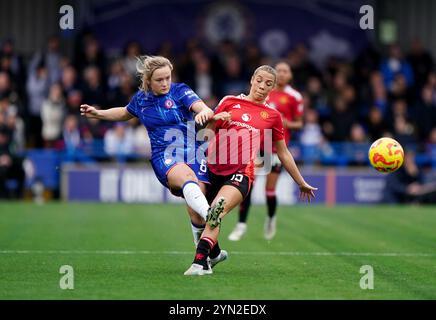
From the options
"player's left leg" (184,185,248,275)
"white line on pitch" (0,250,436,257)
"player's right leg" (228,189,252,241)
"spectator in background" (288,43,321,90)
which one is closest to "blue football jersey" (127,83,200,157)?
"player's left leg" (184,185,248,275)

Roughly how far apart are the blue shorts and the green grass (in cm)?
96

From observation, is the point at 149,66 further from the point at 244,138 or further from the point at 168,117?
the point at 244,138

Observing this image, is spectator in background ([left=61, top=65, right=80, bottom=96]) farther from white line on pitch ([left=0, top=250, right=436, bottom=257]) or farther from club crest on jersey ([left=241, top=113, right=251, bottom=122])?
club crest on jersey ([left=241, top=113, right=251, bottom=122])

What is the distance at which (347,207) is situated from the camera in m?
21.9

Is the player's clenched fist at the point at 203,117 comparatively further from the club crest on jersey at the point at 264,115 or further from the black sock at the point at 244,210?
the black sock at the point at 244,210

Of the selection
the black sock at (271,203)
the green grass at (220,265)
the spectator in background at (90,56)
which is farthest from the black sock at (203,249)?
the spectator in background at (90,56)

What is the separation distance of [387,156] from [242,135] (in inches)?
78.3

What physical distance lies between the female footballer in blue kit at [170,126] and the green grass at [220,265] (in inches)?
36.8

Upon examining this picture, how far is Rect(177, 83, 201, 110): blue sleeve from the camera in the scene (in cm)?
1068

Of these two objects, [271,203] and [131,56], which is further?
[131,56]

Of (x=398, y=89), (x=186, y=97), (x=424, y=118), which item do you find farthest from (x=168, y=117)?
(x=398, y=89)

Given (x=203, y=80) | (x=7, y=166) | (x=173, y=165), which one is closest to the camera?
(x=173, y=165)

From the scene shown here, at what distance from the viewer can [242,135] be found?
10953mm
